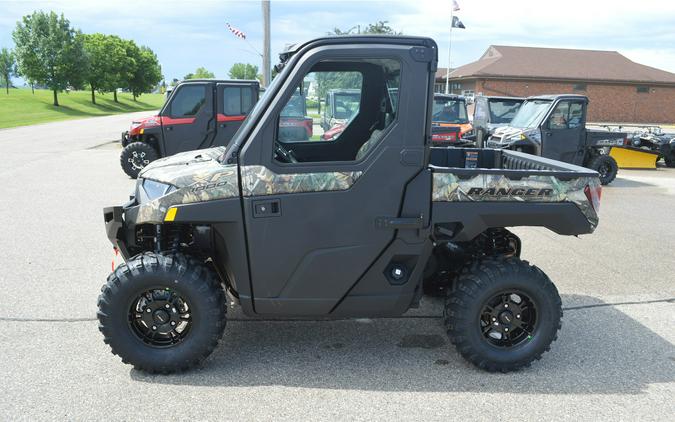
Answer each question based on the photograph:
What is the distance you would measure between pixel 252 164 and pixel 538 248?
4993 millimetres

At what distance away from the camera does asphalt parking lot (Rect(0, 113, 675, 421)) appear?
3.40 m

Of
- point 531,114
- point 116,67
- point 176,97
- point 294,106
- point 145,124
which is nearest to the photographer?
point 294,106

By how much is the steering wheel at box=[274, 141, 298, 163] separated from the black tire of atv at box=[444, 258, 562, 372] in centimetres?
140

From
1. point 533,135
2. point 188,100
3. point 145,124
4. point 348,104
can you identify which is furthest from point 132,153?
point 348,104

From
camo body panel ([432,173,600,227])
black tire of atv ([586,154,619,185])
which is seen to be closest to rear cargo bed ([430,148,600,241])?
camo body panel ([432,173,600,227])

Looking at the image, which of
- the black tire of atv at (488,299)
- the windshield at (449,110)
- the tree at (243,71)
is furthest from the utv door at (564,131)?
the tree at (243,71)

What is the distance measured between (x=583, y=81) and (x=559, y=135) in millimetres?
33213

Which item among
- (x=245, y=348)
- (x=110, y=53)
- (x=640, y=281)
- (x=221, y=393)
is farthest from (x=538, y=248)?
(x=110, y=53)

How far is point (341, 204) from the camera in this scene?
3.60 metres

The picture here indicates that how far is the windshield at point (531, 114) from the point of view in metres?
12.6

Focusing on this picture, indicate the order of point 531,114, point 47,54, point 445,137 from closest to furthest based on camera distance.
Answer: point 531,114 < point 445,137 < point 47,54

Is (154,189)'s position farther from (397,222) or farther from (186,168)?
(397,222)

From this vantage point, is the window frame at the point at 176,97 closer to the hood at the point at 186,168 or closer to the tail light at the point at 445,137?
the tail light at the point at 445,137

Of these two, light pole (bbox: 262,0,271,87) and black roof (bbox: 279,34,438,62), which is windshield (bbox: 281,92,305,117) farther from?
light pole (bbox: 262,0,271,87)
